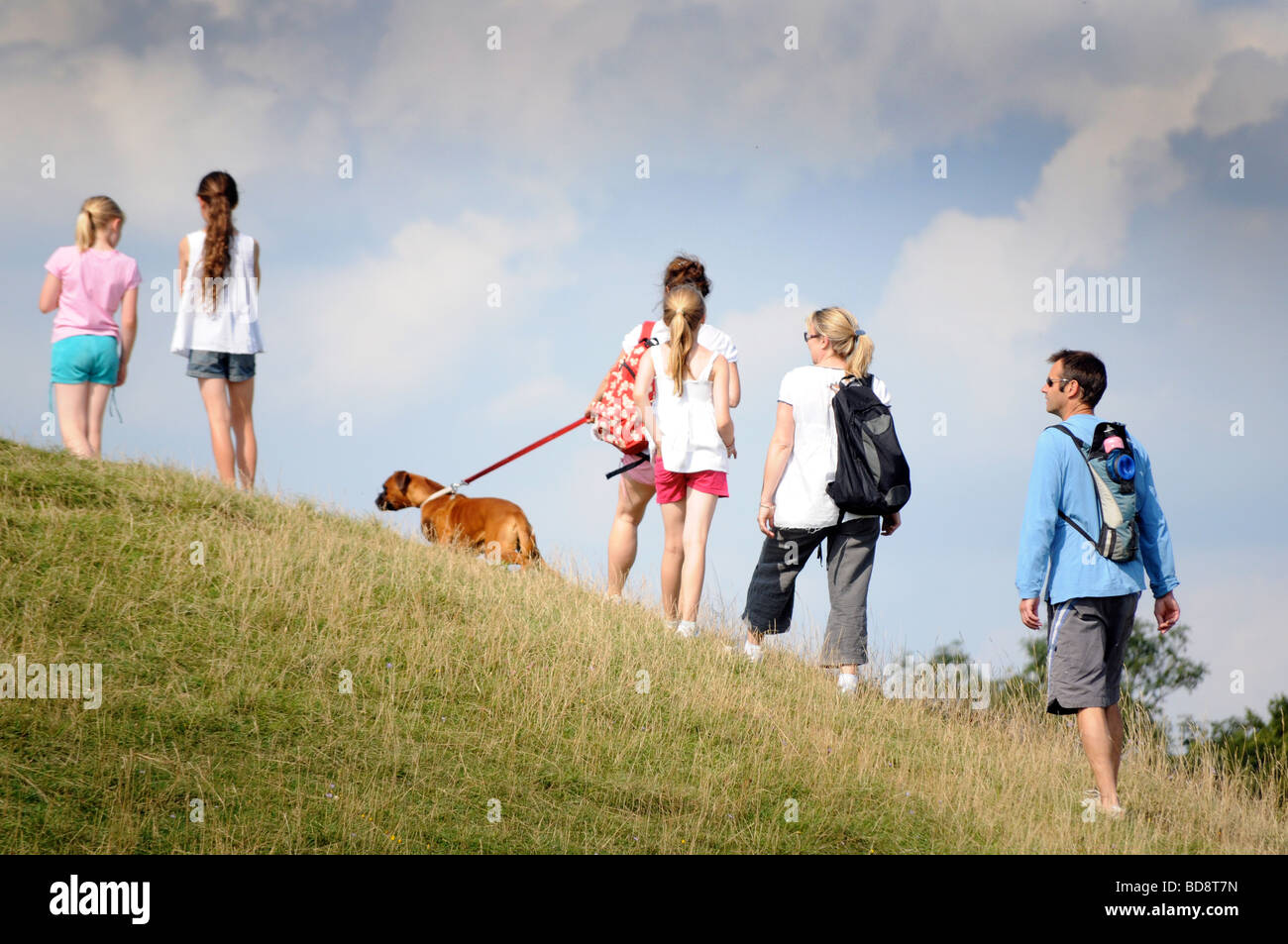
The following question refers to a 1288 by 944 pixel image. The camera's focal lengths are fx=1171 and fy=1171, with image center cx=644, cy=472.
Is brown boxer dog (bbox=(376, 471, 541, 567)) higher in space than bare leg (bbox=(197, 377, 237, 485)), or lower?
lower

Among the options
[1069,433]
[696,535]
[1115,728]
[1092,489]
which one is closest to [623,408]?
[696,535]

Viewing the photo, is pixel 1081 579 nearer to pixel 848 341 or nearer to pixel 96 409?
pixel 848 341

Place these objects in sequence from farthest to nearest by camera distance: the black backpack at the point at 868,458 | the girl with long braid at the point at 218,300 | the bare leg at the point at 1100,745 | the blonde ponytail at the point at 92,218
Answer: the blonde ponytail at the point at 92,218, the girl with long braid at the point at 218,300, the black backpack at the point at 868,458, the bare leg at the point at 1100,745

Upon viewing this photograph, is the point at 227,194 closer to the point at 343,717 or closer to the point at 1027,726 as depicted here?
the point at 343,717

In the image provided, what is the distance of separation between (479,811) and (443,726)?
1158 mm

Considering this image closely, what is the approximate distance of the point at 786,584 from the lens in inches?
363

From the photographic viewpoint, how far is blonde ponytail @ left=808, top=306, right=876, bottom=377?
9047 mm

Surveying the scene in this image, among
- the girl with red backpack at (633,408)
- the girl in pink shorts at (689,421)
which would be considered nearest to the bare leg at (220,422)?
the girl with red backpack at (633,408)

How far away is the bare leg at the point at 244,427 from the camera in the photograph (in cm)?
1161

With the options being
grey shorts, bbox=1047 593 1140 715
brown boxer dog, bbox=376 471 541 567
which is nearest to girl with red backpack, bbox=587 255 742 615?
brown boxer dog, bbox=376 471 541 567

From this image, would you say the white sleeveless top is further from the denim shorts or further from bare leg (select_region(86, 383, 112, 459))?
bare leg (select_region(86, 383, 112, 459))

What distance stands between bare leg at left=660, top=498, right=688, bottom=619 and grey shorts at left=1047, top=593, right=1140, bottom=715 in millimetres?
3325

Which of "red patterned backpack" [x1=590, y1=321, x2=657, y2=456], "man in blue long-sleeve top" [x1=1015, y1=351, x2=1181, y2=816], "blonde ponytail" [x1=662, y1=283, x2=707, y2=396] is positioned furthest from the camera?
"red patterned backpack" [x1=590, y1=321, x2=657, y2=456]

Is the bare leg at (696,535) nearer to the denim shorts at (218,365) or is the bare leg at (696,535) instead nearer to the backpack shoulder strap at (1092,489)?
the backpack shoulder strap at (1092,489)
